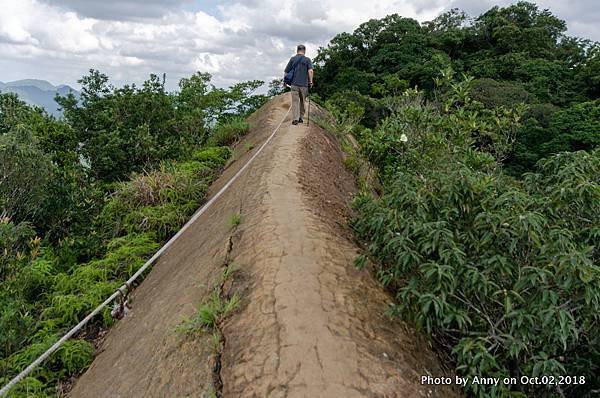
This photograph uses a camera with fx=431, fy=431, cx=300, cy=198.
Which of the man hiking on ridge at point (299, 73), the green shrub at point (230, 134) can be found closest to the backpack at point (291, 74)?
the man hiking on ridge at point (299, 73)

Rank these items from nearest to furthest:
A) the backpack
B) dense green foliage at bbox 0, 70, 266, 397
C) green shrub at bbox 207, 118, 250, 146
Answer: dense green foliage at bbox 0, 70, 266, 397 < the backpack < green shrub at bbox 207, 118, 250, 146

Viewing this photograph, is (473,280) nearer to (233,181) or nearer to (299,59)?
(233,181)

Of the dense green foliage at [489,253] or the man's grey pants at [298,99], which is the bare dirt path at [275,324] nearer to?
the dense green foliage at [489,253]

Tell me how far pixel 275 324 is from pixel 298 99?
7.90 meters

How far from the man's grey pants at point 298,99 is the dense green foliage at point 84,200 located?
2.34 meters

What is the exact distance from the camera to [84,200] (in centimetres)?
851

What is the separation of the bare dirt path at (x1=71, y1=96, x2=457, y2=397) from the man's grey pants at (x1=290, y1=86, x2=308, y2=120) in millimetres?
4460

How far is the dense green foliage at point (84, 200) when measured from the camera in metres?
5.16

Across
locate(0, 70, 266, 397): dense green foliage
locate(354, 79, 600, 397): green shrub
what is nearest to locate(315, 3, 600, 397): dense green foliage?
locate(354, 79, 600, 397): green shrub

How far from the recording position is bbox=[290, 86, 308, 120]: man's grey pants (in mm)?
9906

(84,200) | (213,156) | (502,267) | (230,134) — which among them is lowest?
(84,200)

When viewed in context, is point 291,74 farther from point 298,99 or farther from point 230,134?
point 230,134

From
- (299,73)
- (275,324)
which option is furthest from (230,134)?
(275,324)

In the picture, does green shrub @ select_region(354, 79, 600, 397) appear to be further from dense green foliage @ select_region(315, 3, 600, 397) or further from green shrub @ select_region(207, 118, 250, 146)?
green shrub @ select_region(207, 118, 250, 146)
